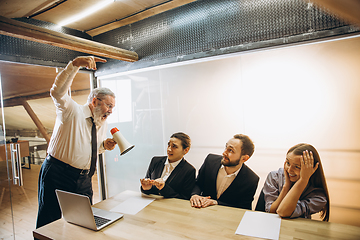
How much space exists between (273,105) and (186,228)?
4.50ft

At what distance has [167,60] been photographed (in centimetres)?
281

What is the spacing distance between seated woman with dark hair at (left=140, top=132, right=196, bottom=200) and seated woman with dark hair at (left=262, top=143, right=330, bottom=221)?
→ 2.76 feet

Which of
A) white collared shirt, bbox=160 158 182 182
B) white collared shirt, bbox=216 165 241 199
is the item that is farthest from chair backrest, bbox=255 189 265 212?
white collared shirt, bbox=160 158 182 182

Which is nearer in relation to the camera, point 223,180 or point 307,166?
point 307,166

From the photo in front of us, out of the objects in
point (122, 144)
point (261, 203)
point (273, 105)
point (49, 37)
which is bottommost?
point (261, 203)

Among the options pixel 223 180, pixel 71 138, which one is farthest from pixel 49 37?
pixel 223 180

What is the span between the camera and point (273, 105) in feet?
6.96

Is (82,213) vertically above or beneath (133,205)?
above

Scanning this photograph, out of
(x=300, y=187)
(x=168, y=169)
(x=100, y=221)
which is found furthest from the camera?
(x=168, y=169)

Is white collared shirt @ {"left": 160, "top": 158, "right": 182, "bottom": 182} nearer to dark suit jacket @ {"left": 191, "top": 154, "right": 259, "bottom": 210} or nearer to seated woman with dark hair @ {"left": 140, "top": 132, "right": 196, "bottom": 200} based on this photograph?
seated woman with dark hair @ {"left": 140, "top": 132, "right": 196, "bottom": 200}

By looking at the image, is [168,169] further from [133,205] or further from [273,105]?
[273,105]

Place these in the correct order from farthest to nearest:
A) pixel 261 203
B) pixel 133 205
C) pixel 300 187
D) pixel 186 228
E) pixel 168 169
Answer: pixel 168 169
pixel 261 203
pixel 133 205
pixel 300 187
pixel 186 228

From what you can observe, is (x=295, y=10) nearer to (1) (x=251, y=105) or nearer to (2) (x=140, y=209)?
(1) (x=251, y=105)

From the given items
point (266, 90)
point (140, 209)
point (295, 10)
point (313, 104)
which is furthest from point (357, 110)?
point (140, 209)
